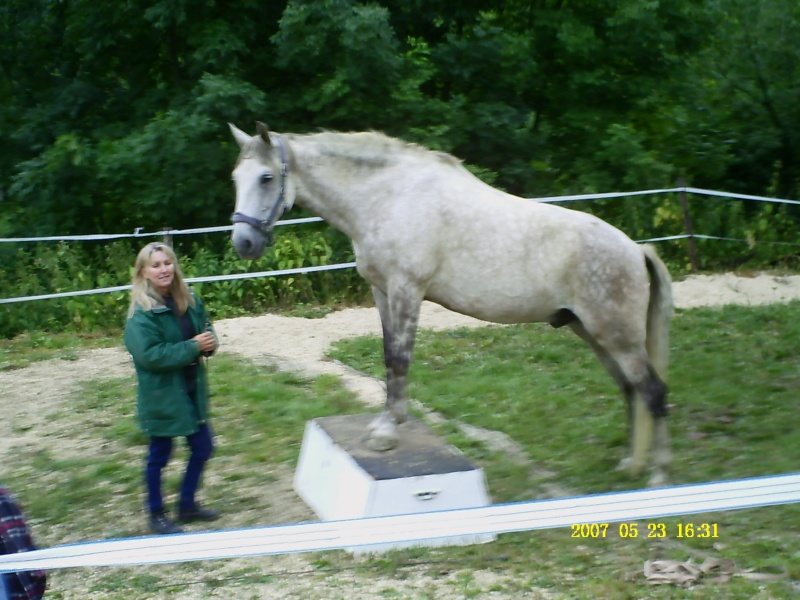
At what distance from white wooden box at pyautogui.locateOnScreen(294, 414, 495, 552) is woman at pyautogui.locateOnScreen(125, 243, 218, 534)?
61 cm

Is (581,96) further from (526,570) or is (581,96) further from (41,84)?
(526,570)

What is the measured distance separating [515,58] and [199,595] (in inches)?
420

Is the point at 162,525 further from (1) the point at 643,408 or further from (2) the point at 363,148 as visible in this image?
(1) the point at 643,408

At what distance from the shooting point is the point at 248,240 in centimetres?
453

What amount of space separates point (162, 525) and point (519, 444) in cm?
224

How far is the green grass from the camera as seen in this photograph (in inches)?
157

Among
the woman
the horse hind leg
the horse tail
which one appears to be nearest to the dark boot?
the woman

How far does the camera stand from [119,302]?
1041 centimetres

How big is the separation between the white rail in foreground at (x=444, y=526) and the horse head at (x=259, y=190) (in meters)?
1.83

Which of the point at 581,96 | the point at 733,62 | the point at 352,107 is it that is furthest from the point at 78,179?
the point at 733,62
